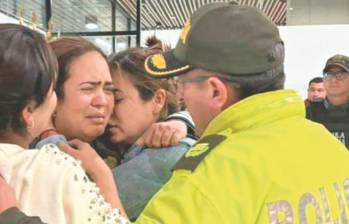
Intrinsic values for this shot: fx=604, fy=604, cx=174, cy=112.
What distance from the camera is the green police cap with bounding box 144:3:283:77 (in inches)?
48.6

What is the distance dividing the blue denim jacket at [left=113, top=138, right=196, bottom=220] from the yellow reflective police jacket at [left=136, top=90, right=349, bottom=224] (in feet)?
1.37

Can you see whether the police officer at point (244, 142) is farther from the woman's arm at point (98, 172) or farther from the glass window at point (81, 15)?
the glass window at point (81, 15)

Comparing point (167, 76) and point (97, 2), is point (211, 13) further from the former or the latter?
point (97, 2)

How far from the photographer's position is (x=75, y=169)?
1208 mm

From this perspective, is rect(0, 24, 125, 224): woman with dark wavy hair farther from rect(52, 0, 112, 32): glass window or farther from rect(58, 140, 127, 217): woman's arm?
rect(52, 0, 112, 32): glass window

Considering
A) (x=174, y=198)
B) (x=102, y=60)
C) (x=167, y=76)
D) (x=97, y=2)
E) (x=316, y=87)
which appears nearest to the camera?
(x=174, y=198)

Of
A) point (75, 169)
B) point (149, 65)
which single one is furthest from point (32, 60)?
point (149, 65)

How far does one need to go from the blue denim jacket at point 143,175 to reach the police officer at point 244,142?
359 mm

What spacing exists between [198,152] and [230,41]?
243 mm

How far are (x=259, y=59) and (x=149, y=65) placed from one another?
319 mm

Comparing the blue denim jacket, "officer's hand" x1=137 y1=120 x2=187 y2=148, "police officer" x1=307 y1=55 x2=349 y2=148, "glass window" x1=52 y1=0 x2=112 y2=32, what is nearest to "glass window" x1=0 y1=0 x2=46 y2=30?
"glass window" x1=52 y1=0 x2=112 y2=32

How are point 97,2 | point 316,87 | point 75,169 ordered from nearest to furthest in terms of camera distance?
point 75,169, point 316,87, point 97,2

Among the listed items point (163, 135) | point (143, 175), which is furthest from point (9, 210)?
point (163, 135)

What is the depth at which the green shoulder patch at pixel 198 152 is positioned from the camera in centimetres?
113
